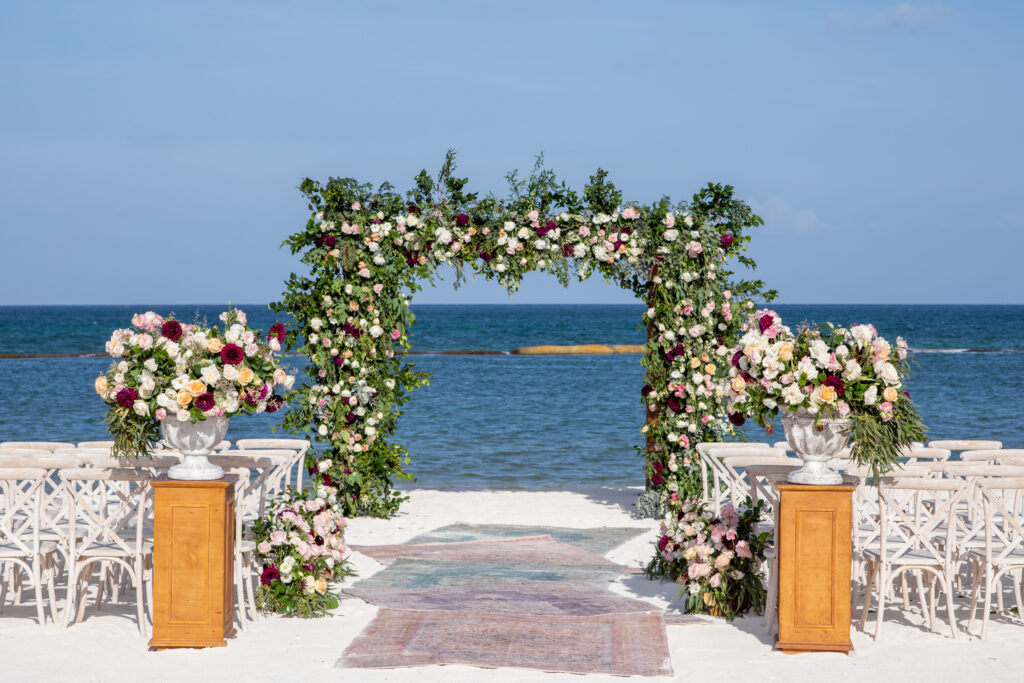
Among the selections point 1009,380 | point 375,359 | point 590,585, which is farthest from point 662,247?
point 1009,380

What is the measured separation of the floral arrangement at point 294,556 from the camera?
6.43 meters

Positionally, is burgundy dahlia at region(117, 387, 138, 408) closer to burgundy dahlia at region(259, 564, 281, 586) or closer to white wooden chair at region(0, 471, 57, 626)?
white wooden chair at region(0, 471, 57, 626)

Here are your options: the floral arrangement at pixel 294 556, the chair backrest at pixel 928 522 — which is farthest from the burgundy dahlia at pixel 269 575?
the chair backrest at pixel 928 522

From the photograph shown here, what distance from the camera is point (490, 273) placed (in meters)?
9.67

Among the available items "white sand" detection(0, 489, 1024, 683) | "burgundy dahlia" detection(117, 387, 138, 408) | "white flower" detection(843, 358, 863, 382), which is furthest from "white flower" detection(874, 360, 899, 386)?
"burgundy dahlia" detection(117, 387, 138, 408)

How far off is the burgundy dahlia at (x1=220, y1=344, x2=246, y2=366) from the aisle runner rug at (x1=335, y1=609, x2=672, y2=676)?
5.38ft

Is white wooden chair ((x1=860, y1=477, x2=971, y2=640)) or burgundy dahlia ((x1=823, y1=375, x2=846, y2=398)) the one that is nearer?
burgundy dahlia ((x1=823, y1=375, x2=846, y2=398))

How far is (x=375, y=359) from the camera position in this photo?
9.66 metres

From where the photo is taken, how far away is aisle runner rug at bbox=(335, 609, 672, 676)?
17.7 ft

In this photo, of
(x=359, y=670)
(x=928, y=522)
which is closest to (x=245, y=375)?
(x=359, y=670)

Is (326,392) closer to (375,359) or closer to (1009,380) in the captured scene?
(375,359)

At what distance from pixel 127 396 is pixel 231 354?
0.61 metres

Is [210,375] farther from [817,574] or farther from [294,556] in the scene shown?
[817,574]

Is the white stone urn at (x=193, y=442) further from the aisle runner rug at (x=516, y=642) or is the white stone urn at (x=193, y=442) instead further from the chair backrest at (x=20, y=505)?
the aisle runner rug at (x=516, y=642)
